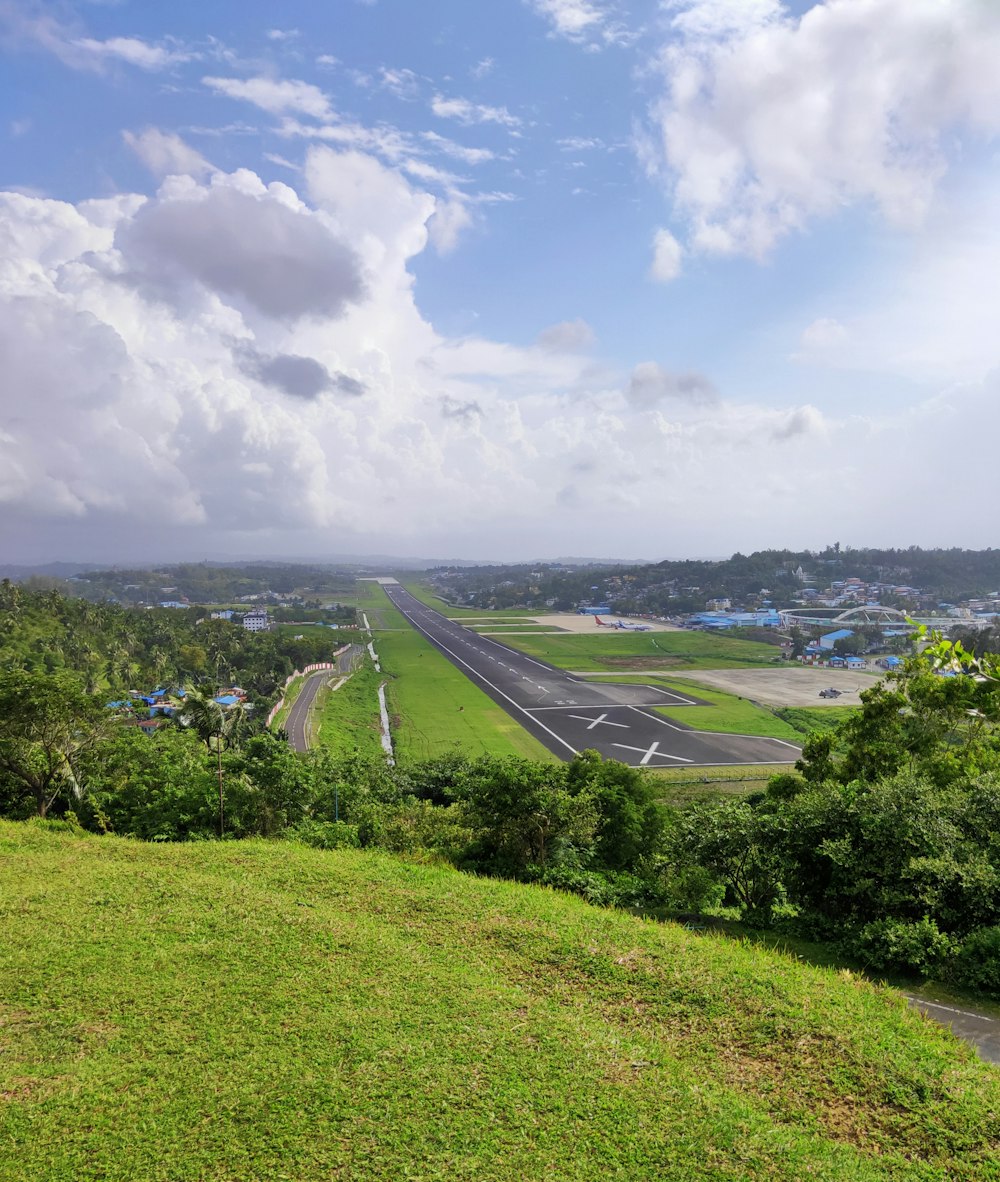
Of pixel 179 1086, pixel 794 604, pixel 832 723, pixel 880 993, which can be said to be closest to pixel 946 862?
pixel 880 993

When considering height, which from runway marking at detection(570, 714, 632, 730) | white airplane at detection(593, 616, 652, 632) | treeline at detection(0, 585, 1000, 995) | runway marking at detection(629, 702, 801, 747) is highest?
treeline at detection(0, 585, 1000, 995)

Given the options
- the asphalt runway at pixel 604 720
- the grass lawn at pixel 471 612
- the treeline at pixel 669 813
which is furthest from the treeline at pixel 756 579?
the treeline at pixel 669 813

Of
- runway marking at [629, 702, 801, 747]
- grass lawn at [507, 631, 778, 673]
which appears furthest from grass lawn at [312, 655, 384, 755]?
grass lawn at [507, 631, 778, 673]

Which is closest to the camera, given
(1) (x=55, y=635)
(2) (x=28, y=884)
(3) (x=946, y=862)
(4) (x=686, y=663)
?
A: (3) (x=946, y=862)

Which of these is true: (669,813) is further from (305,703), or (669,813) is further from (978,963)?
(305,703)

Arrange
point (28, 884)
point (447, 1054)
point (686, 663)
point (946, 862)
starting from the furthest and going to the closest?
point (686, 663) → point (28, 884) → point (946, 862) → point (447, 1054)

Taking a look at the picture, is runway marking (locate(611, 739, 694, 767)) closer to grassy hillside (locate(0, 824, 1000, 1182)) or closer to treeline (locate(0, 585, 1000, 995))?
treeline (locate(0, 585, 1000, 995))

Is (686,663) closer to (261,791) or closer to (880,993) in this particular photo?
(261,791)

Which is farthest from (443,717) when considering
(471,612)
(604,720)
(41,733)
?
(471,612)
